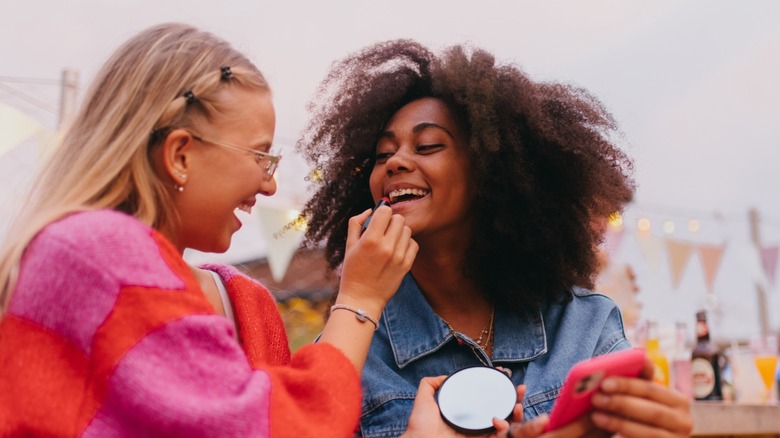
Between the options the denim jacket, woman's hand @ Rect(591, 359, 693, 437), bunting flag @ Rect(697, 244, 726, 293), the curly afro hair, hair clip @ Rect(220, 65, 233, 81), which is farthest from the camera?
bunting flag @ Rect(697, 244, 726, 293)

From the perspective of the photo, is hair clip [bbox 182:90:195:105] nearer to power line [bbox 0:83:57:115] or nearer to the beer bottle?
the beer bottle

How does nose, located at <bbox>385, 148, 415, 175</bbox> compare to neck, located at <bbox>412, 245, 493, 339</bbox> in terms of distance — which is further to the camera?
neck, located at <bbox>412, 245, 493, 339</bbox>

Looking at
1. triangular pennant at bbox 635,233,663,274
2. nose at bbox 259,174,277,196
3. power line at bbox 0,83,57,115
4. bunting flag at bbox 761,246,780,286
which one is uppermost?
power line at bbox 0,83,57,115

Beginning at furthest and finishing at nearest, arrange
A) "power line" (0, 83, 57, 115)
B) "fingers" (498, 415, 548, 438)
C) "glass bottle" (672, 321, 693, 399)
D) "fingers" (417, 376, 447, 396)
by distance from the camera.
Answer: "power line" (0, 83, 57, 115) → "glass bottle" (672, 321, 693, 399) → "fingers" (417, 376, 447, 396) → "fingers" (498, 415, 548, 438)

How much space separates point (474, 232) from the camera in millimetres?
2311

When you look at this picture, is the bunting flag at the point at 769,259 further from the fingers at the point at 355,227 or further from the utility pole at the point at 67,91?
the fingers at the point at 355,227

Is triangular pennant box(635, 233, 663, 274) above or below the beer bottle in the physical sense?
below

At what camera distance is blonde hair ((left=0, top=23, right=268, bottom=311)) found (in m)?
1.48

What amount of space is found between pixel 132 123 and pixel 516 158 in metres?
1.14

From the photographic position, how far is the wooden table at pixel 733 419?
2.81 meters

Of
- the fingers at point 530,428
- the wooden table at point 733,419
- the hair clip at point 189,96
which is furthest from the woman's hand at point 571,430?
the wooden table at point 733,419

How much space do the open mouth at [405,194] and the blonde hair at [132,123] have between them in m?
0.57

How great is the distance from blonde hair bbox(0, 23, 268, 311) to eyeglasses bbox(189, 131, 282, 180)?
0.05 meters

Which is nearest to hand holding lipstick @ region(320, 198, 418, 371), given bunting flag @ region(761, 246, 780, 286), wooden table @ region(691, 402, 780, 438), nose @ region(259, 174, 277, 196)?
nose @ region(259, 174, 277, 196)
